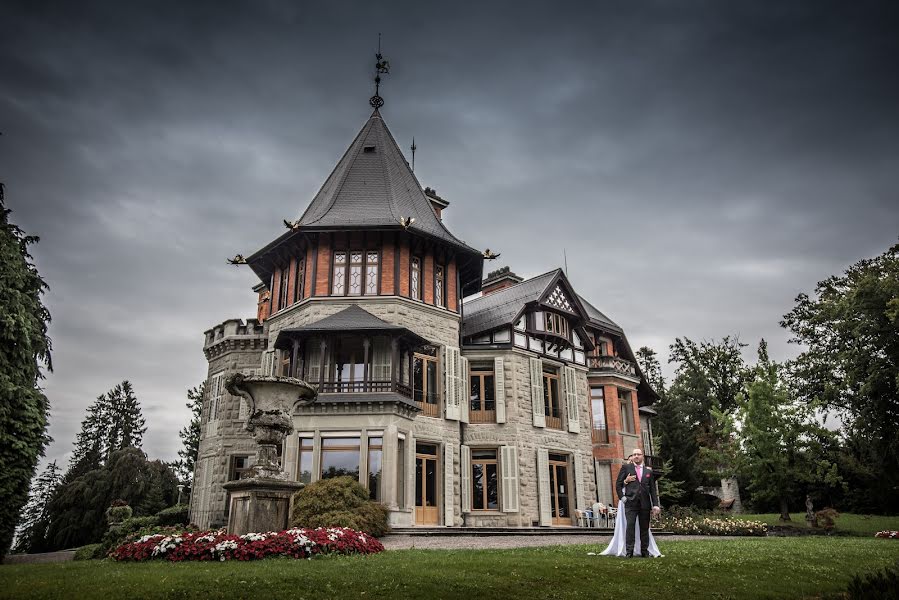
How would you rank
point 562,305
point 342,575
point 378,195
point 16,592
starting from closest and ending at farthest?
point 16,592, point 342,575, point 378,195, point 562,305

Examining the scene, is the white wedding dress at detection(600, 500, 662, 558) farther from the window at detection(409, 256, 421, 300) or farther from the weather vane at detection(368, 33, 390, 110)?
the weather vane at detection(368, 33, 390, 110)

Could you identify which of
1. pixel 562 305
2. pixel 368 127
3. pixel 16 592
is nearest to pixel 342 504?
pixel 16 592

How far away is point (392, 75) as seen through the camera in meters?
30.0

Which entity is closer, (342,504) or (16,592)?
(16,592)

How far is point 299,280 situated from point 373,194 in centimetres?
432

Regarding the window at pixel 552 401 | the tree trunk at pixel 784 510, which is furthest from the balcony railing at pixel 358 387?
the tree trunk at pixel 784 510

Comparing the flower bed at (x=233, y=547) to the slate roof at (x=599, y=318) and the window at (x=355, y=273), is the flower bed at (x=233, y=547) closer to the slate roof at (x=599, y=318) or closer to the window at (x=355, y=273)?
the window at (x=355, y=273)

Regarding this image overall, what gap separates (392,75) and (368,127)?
308 centimetres

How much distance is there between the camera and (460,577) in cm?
877

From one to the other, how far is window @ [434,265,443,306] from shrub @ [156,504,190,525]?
40.9 feet

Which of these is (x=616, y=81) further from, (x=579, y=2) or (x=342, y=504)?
(x=342, y=504)

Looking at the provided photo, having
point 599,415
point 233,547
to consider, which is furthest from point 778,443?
point 233,547

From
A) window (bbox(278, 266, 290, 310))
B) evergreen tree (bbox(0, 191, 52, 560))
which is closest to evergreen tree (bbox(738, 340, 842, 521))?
window (bbox(278, 266, 290, 310))

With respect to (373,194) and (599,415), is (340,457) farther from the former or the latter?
(599,415)
